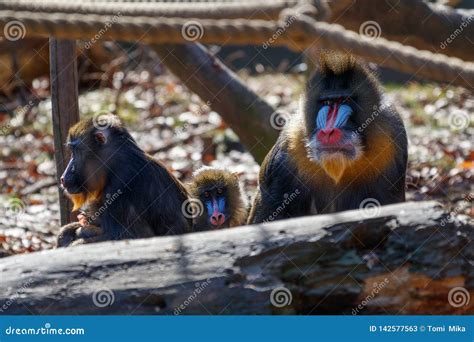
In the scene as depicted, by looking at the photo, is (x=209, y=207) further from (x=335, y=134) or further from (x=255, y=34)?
(x=335, y=134)

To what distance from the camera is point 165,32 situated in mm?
5137

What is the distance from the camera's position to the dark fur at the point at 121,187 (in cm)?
547

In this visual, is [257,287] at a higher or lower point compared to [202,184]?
lower

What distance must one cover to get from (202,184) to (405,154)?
180 cm

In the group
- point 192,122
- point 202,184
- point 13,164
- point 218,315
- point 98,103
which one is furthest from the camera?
point 98,103

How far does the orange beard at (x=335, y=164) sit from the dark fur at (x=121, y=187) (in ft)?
4.12

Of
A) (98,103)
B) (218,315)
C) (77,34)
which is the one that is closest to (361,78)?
(77,34)

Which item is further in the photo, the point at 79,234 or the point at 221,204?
the point at 221,204

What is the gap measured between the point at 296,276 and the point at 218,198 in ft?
9.30

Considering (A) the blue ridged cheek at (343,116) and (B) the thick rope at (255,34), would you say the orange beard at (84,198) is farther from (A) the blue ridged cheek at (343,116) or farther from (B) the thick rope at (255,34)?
(A) the blue ridged cheek at (343,116)

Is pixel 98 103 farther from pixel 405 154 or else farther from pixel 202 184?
pixel 405 154

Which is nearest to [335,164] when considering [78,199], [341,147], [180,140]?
[341,147]

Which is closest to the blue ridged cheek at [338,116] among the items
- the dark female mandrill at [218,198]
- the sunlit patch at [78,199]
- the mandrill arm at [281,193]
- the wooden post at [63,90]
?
the mandrill arm at [281,193]

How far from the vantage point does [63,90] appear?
19.2ft
